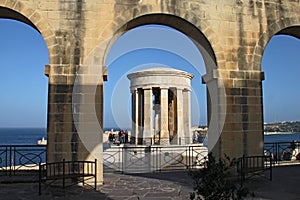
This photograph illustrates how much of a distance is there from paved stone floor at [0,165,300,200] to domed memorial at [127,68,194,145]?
9.49 m

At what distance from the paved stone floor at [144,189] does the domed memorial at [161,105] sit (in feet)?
31.1

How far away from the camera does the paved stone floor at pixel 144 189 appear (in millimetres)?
5918

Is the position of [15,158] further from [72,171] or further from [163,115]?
[163,115]

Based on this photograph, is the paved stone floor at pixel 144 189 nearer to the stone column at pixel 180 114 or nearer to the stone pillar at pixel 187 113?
the stone column at pixel 180 114

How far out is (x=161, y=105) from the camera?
17.8 m

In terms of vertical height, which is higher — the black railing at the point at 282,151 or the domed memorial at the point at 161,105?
the domed memorial at the point at 161,105

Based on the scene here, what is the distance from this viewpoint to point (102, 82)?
7246 millimetres

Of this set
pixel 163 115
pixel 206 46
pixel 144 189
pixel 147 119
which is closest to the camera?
pixel 144 189

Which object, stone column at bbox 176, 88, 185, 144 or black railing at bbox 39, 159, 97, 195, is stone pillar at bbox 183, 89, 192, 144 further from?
black railing at bbox 39, 159, 97, 195

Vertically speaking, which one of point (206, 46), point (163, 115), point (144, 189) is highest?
point (206, 46)

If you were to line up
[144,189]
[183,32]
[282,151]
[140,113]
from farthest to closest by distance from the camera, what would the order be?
[140,113] < [282,151] < [183,32] < [144,189]

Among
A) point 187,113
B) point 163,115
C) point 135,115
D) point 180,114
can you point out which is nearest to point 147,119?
point 163,115

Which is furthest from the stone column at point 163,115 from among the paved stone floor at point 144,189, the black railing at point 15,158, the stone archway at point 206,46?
the stone archway at point 206,46

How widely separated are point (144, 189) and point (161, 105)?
11.4 metres
